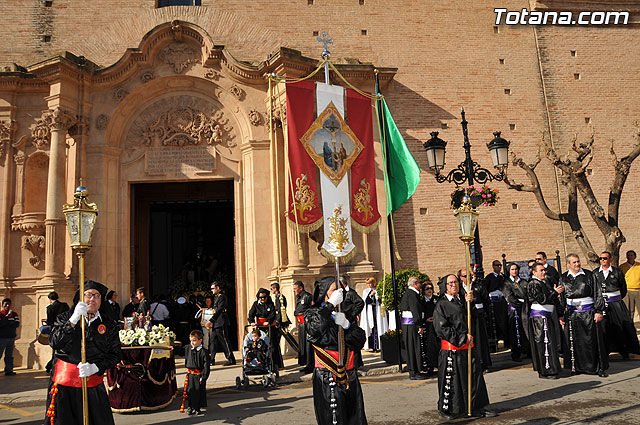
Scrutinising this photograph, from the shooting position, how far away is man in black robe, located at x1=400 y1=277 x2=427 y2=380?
33.4ft

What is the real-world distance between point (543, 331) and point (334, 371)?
5126 millimetres

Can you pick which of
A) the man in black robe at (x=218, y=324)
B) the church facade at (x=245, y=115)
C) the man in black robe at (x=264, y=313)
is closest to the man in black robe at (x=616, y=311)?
the church facade at (x=245, y=115)

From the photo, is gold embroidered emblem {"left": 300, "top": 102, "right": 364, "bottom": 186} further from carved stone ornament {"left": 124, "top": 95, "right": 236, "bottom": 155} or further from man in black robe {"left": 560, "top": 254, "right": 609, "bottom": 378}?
carved stone ornament {"left": 124, "top": 95, "right": 236, "bottom": 155}

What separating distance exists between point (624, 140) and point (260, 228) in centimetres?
1270

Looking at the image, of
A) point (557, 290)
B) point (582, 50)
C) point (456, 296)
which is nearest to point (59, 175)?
point (456, 296)

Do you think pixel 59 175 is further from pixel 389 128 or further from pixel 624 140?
pixel 624 140

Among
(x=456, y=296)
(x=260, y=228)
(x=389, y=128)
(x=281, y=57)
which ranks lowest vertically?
(x=456, y=296)

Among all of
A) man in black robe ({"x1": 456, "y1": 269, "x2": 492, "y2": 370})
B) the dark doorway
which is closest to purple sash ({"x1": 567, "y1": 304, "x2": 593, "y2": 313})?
man in black robe ({"x1": 456, "y1": 269, "x2": 492, "y2": 370})

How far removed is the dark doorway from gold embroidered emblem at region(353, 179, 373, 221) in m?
7.64

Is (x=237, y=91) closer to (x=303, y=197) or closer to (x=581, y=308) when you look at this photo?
(x=303, y=197)

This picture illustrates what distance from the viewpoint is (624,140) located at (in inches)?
719
